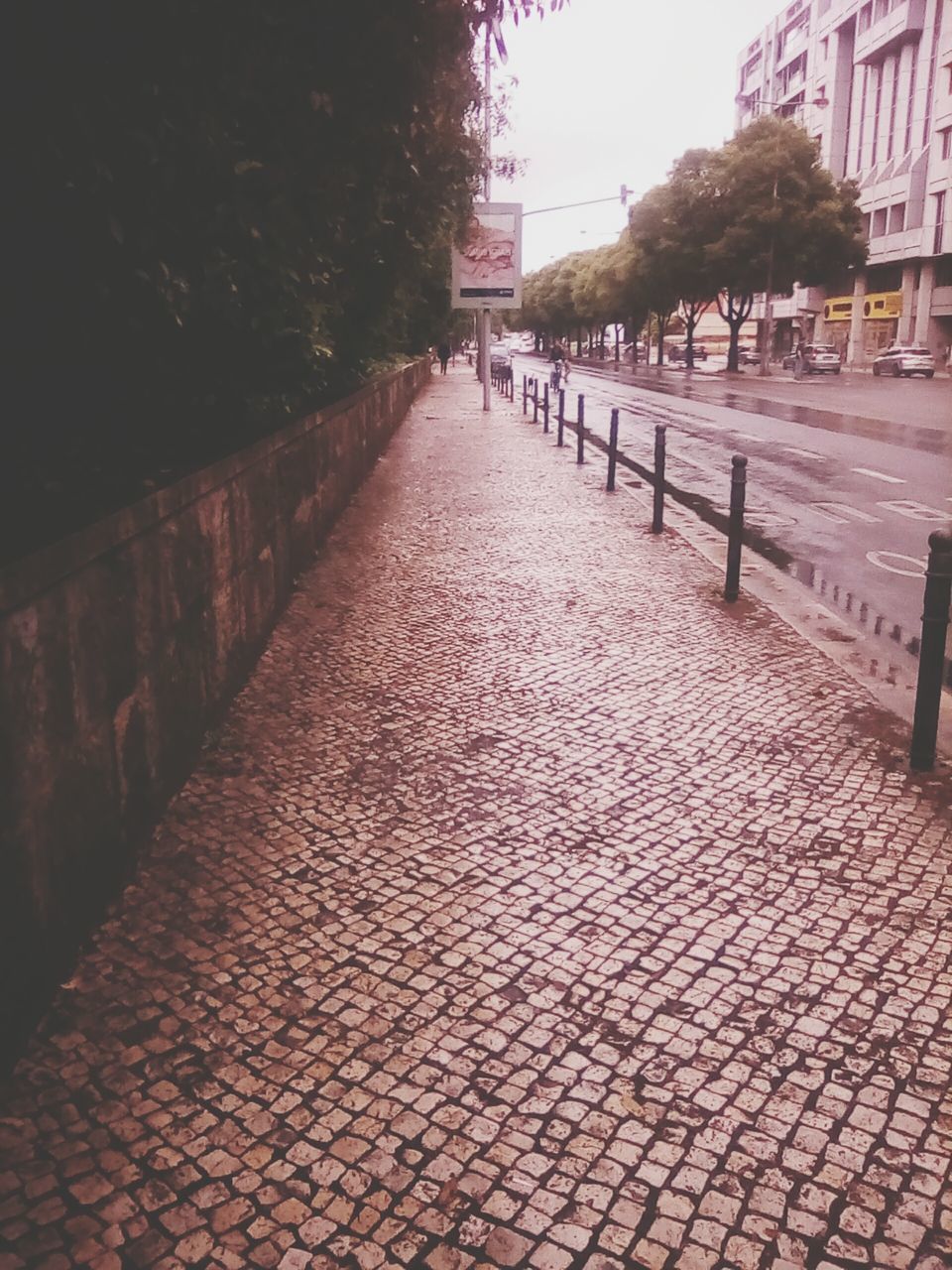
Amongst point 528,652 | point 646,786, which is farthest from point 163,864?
point 528,652

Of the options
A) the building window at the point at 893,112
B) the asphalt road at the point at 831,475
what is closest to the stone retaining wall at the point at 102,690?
the asphalt road at the point at 831,475

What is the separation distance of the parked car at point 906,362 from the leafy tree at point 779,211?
534 cm

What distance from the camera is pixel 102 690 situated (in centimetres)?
358

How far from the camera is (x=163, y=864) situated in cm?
401

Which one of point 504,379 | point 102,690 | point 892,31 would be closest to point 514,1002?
point 102,690

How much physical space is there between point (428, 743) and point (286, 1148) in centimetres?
276

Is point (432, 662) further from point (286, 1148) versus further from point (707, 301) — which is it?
point (707, 301)

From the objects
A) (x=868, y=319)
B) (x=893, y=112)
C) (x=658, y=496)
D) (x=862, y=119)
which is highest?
(x=862, y=119)

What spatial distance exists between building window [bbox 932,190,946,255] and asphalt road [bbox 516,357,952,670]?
90.6 ft

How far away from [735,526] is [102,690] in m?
5.48

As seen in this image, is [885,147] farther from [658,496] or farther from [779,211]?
[658,496]

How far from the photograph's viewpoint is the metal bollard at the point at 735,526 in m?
7.80

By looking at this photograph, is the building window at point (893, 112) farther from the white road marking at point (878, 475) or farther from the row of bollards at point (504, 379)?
the white road marking at point (878, 475)

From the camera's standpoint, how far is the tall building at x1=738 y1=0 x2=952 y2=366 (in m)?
58.4
